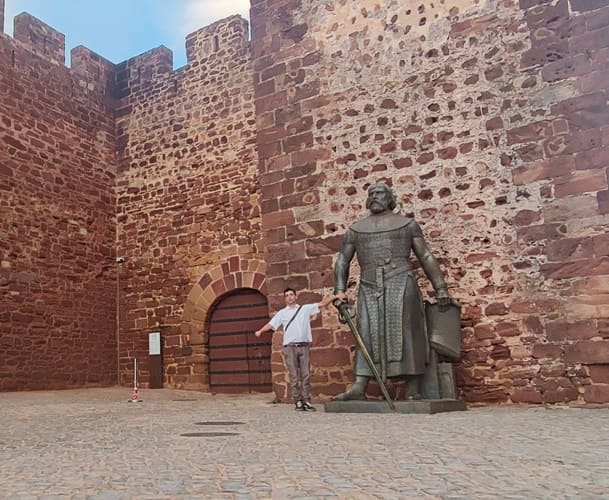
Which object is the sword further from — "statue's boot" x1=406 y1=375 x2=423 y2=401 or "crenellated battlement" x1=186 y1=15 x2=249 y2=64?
"crenellated battlement" x1=186 y1=15 x2=249 y2=64

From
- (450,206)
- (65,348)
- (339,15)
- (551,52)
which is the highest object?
(339,15)

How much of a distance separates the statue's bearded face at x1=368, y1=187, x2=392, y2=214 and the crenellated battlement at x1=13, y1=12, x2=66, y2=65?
8501 mm

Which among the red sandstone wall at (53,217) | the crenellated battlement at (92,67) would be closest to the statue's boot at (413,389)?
the red sandstone wall at (53,217)

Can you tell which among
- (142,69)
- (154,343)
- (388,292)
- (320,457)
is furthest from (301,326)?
(142,69)

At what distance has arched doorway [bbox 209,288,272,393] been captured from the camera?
10852mm

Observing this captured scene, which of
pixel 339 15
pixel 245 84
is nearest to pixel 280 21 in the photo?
pixel 339 15

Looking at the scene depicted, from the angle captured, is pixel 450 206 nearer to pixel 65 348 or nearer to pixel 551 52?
pixel 551 52

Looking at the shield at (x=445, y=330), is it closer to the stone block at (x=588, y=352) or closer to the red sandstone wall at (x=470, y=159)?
the red sandstone wall at (x=470, y=159)

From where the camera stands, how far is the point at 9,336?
10.5 metres

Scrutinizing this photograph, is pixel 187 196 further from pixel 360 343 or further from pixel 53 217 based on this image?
pixel 360 343

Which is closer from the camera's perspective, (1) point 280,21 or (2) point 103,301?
(1) point 280,21

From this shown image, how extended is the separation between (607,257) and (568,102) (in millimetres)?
1492

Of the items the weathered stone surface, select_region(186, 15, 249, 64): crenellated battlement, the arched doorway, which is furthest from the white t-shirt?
select_region(186, 15, 249, 64): crenellated battlement

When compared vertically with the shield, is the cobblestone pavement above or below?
below
